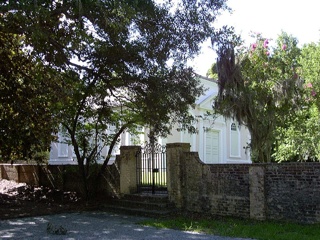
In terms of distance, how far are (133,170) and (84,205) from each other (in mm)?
2233

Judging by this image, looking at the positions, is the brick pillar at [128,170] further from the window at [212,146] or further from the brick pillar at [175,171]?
the window at [212,146]

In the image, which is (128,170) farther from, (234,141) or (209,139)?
(234,141)

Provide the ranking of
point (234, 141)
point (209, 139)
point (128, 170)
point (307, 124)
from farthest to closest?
point (234, 141) < point (209, 139) < point (307, 124) < point (128, 170)

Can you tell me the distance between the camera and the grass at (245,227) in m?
8.55

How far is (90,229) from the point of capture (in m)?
9.89

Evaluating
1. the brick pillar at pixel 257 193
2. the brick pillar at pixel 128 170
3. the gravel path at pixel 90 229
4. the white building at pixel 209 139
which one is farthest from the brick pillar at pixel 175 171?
the white building at pixel 209 139

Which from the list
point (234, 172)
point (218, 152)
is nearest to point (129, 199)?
point (234, 172)

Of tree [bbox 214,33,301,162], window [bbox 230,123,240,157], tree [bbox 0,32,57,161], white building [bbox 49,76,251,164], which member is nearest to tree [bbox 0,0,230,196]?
tree [bbox 0,32,57,161]

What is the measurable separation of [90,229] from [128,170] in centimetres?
456

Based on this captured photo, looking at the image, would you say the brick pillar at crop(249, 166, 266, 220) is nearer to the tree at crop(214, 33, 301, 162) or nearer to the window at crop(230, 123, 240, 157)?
the tree at crop(214, 33, 301, 162)

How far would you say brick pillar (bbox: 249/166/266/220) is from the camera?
10.2 metres

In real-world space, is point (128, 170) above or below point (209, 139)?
below

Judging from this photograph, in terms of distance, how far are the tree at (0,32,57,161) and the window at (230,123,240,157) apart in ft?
46.2

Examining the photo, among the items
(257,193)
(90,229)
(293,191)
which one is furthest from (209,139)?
(90,229)
